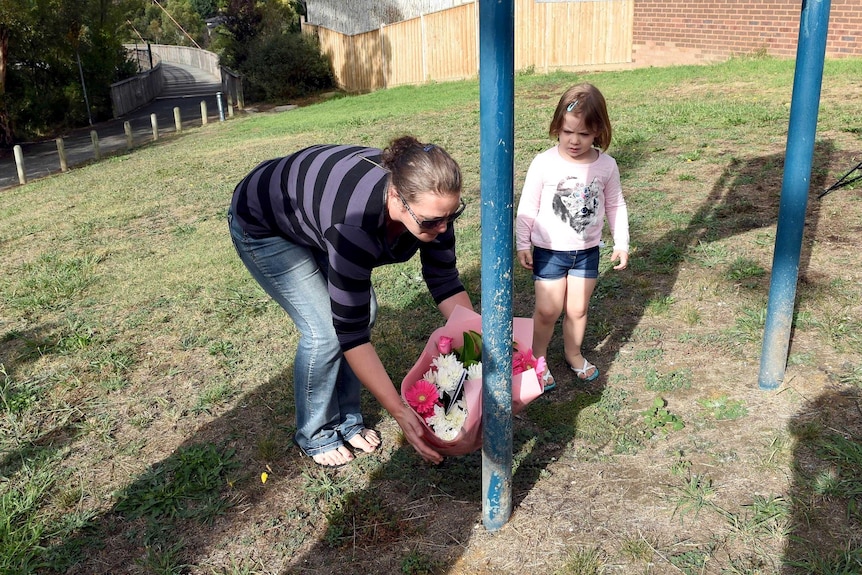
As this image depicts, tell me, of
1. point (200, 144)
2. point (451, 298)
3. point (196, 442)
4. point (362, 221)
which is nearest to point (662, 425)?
point (451, 298)

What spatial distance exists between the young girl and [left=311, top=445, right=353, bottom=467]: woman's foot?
3.23 ft

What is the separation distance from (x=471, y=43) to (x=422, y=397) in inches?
727

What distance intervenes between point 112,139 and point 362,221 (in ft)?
79.2

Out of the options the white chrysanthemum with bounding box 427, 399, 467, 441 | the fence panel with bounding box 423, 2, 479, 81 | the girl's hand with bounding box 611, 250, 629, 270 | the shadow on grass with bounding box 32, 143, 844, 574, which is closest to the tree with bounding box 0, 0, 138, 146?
the fence panel with bounding box 423, 2, 479, 81

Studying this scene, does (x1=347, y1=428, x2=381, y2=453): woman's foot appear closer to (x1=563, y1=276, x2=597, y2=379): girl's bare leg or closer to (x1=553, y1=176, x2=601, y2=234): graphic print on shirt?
(x1=563, y1=276, x2=597, y2=379): girl's bare leg

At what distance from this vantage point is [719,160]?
7086mm

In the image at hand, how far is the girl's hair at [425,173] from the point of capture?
2.16m

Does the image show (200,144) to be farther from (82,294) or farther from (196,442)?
(196,442)

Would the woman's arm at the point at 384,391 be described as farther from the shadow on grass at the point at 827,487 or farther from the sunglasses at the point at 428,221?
the shadow on grass at the point at 827,487

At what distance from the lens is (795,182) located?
3057 mm

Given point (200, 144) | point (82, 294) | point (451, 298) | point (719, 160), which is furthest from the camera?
point (200, 144)

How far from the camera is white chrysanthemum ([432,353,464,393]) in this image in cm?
276

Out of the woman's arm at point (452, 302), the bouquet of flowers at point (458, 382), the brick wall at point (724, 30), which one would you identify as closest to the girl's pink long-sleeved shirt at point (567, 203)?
the woman's arm at point (452, 302)

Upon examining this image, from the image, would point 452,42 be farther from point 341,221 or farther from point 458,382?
point 341,221
